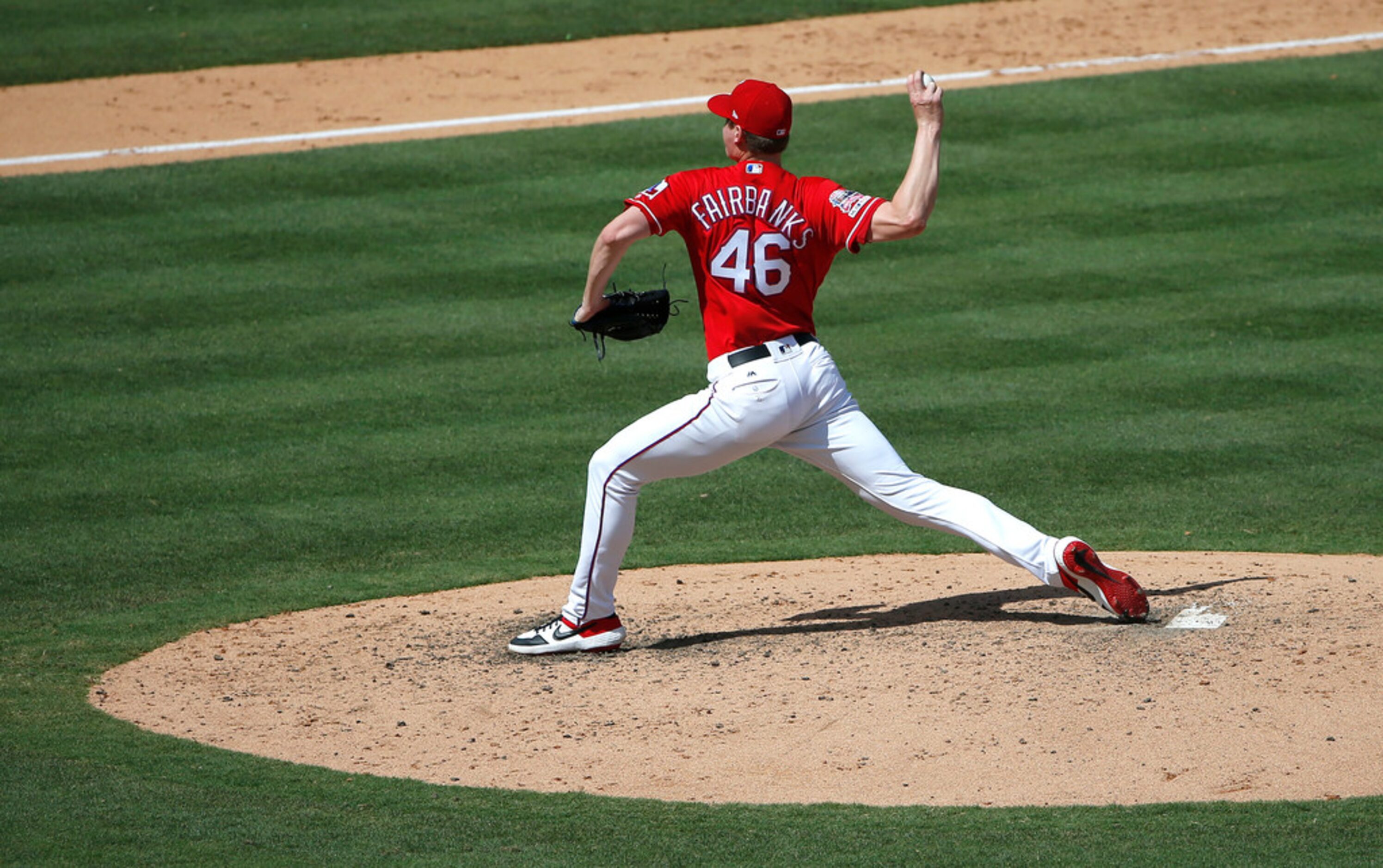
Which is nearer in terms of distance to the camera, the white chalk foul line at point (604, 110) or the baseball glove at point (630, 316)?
the baseball glove at point (630, 316)

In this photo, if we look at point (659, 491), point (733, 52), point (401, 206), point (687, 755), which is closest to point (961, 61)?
point (733, 52)

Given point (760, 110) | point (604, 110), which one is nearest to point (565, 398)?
point (760, 110)

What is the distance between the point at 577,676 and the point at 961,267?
5951 mm

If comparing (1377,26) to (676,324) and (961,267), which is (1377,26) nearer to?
(961,267)

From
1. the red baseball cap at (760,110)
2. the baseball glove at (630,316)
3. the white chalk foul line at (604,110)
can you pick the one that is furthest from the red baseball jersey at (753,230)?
the white chalk foul line at (604,110)

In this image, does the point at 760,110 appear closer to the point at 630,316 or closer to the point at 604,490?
the point at 630,316

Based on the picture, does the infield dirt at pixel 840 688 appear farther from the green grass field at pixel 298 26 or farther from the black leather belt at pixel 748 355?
the green grass field at pixel 298 26

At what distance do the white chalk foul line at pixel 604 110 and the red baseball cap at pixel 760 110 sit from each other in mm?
8683

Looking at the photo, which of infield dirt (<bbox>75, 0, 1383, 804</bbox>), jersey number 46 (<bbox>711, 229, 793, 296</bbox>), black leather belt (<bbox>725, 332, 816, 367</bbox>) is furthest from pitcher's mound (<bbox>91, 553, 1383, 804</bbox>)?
jersey number 46 (<bbox>711, 229, 793, 296</bbox>)

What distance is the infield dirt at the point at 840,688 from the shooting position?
173 inches

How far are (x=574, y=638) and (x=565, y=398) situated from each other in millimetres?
3433

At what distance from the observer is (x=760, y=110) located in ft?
16.5

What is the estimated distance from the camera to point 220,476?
7.76m

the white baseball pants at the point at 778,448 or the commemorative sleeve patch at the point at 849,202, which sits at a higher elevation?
the commemorative sleeve patch at the point at 849,202
